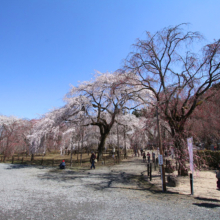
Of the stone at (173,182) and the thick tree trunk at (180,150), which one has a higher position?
the thick tree trunk at (180,150)

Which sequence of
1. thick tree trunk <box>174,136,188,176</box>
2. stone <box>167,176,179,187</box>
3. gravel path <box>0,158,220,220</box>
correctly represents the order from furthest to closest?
1. thick tree trunk <box>174,136,188,176</box>
2. stone <box>167,176,179,187</box>
3. gravel path <box>0,158,220,220</box>

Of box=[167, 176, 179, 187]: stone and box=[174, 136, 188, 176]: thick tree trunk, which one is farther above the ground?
box=[174, 136, 188, 176]: thick tree trunk

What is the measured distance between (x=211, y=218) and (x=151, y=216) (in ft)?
6.02

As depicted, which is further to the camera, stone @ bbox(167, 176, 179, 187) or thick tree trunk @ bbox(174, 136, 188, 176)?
Result: thick tree trunk @ bbox(174, 136, 188, 176)

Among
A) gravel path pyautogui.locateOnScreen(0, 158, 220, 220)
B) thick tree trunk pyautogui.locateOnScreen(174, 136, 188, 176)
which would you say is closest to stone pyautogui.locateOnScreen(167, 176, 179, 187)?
gravel path pyautogui.locateOnScreen(0, 158, 220, 220)

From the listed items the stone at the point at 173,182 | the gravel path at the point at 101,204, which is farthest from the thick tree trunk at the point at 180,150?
the gravel path at the point at 101,204

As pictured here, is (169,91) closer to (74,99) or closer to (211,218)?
(211,218)

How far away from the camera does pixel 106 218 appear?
513 centimetres

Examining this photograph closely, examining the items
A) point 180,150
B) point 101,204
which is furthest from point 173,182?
point 101,204

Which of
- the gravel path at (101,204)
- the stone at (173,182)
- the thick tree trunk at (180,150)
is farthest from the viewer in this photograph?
the thick tree trunk at (180,150)

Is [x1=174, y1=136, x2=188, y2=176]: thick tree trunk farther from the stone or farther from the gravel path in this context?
the gravel path

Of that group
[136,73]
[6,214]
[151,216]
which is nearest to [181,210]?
[151,216]

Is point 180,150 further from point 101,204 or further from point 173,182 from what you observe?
point 101,204

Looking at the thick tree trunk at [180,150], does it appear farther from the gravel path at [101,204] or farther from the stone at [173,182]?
the gravel path at [101,204]
